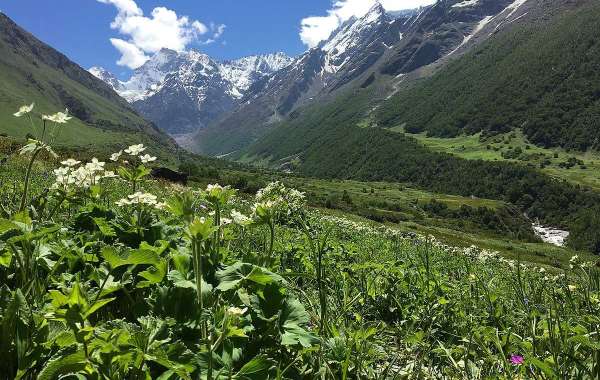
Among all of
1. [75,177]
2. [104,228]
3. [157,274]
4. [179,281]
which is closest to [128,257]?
[179,281]

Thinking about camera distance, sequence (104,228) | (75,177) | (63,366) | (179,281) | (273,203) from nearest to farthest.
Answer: (63,366)
(179,281)
(273,203)
(104,228)
(75,177)

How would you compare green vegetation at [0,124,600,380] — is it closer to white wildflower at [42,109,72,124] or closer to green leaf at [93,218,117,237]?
green leaf at [93,218,117,237]

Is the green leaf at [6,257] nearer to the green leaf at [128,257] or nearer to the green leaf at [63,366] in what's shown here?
the green leaf at [128,257]

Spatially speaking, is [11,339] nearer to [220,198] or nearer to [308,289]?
[220,198]

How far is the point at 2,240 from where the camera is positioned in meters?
2.95

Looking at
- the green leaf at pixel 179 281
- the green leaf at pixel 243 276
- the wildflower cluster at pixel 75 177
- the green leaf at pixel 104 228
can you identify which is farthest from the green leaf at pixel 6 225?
the wildflower cluster at pixel 75 177

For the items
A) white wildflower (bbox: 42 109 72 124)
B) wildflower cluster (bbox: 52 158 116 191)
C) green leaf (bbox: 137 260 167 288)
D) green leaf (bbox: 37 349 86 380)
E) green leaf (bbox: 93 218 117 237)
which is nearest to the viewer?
green leaf (bbox: 37 349 86 380)

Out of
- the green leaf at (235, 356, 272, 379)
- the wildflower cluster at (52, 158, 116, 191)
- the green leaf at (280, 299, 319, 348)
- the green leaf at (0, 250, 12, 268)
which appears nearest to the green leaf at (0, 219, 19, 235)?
the green leaf at (0, 250, 12, 268)

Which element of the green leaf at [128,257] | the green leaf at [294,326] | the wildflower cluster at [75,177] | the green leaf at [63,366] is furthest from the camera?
the wildflower cluster at [75,177]

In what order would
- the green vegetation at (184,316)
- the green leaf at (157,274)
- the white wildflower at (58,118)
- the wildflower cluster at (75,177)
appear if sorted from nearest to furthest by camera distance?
the green vegetation at (184,316)
the green leaf at (157,274)
the white wildflower at (58,118)
the wildflower cluster at (75,177)

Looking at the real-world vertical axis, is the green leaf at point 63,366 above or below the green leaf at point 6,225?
below

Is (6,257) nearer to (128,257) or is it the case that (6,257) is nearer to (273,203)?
(128,257)

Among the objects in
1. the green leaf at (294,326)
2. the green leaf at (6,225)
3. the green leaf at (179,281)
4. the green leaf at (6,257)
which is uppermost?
the green leaf at (6,225)

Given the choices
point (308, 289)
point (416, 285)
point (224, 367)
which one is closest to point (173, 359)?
point (224, 367)
